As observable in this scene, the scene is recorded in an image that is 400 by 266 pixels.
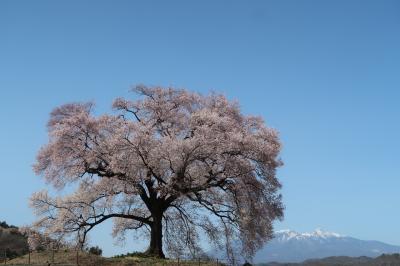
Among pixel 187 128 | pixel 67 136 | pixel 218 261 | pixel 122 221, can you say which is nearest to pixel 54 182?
pixel 67 136

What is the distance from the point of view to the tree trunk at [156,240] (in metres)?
46.0

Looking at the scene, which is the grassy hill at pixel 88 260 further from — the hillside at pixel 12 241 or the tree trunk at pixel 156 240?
the hillside at pixel 12 241

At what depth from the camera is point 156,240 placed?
46.7 metres

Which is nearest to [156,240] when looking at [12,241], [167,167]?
[167,167]

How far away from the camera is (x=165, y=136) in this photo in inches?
1866

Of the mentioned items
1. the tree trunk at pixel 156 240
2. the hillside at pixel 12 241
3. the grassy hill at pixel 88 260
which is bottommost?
the grassy hill at pixel 88 260

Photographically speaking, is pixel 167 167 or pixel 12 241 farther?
pixel 12 241

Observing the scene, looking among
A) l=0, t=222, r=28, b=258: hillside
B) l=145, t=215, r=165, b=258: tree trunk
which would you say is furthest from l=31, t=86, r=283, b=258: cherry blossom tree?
l=0, t=222, r=28, b=258: hillside

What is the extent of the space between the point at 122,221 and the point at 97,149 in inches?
374

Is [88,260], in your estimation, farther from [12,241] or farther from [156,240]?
[12,241]

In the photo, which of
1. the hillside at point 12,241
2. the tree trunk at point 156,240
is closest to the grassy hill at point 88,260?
the tree trunk at point 156,240

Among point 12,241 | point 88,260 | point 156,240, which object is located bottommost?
point 88,260

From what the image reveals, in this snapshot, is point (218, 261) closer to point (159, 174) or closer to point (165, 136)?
point (159, 174)

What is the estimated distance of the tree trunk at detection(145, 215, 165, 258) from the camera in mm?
45969
